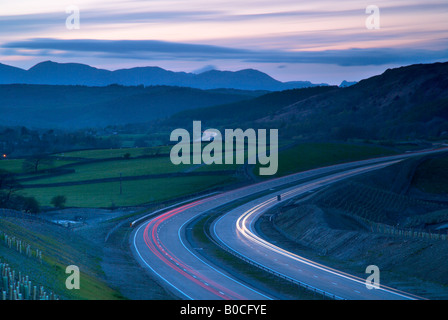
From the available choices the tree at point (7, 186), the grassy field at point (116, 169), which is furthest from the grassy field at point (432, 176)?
the tree at point (7, 186)

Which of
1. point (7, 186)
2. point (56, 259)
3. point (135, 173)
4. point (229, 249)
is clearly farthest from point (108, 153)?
point (56, 259)

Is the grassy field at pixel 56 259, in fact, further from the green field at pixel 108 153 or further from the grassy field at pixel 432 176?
the green field at pixel 108 153

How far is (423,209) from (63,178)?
56.9m

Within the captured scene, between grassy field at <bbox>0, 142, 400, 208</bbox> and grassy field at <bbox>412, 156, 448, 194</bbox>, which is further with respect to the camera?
grassy field at <bbox>412, 156, 448, 194</bbox>

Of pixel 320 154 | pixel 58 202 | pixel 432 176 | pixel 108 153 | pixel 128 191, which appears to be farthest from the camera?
pixel 108 153

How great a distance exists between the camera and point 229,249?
49.9m

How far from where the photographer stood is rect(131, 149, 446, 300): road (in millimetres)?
34656

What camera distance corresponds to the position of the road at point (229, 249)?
3466 centimetres

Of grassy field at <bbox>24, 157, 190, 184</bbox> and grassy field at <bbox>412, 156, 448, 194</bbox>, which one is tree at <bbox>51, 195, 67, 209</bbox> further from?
grassy field at <bbox>412, 156, 448, 194</bbox>

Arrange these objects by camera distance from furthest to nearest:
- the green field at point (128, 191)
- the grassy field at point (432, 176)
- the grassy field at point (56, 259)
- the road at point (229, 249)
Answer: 1. the grassy field at point (432, 176)
2. the green field at point (128, 191)
3. the road at point (229, 249)
4. the grassy field at point (56, 259)

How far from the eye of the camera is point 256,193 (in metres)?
85.8

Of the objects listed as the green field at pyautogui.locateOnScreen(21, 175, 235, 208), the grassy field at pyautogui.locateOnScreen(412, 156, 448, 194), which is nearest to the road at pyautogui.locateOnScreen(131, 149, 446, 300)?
the green field at pyautogui.locateOnScreen(21, 175, 235, 208)

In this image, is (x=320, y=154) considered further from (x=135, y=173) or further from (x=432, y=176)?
(x=135, y=173)
